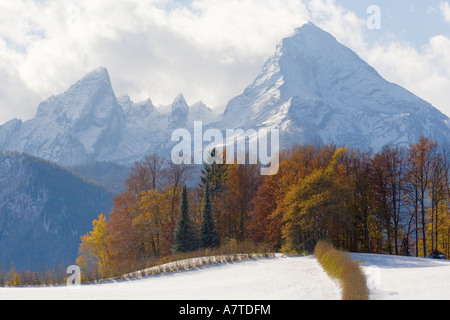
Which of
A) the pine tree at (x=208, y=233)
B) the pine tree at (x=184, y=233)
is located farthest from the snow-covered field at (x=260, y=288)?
the pine tree at (x=208, y=233)

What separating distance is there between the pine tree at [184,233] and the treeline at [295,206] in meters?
0.09

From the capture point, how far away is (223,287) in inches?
719

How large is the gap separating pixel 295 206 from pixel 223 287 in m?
19.0

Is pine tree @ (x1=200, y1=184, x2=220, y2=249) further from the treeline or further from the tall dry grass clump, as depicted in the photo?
the tall dry grass clump

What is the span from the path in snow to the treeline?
6.40m

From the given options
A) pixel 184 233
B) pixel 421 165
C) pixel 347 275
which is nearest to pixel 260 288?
pixel 347 275

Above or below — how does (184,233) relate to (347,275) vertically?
above

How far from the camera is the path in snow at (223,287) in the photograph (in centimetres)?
1541

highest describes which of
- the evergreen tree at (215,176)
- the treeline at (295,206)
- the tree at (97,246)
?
the evergreen tree at (215,176)

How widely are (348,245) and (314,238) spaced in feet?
23.7

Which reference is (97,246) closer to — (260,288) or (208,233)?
(208,233)

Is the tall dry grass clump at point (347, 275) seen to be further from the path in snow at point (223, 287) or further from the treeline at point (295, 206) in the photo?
the treeline at point (295, 206)

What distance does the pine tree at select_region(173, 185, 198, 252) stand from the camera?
44.6m

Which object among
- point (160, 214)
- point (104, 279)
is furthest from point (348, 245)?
point (104, 279)
